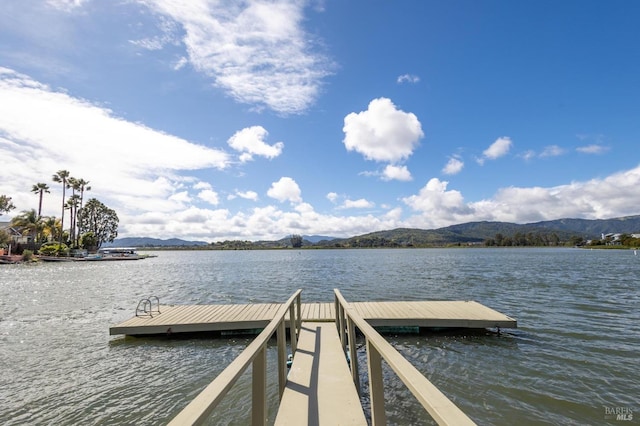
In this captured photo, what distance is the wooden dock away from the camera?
31.1ft

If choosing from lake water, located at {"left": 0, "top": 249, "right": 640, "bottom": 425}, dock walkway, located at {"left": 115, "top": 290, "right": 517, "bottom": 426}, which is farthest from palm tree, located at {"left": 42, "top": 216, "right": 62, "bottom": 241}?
dock walkway, located at {"left": 115, "top": 290, "right": 517, "bottom": 426}

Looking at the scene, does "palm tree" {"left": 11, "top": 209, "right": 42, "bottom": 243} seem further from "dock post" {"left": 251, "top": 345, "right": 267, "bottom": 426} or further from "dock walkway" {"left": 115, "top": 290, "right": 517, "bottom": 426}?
"dock post" {"left": 251, "top": 345, "right": 267, "bottom": 426}

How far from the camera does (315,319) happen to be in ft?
29.8

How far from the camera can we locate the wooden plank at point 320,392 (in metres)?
3.43

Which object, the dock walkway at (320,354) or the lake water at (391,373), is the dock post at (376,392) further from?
the lake water at (391,373)

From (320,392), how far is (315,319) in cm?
504

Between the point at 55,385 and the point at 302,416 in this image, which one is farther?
the point at 55,385

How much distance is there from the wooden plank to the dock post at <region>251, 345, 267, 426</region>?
0.60 meters

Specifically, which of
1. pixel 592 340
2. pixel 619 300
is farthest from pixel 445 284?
pixel 592 340

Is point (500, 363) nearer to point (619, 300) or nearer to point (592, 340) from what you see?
point (592, 340)

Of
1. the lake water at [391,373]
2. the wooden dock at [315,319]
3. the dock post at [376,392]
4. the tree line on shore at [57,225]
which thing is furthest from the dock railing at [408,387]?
the tree line on shore at [57,225]

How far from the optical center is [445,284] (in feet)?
78.1

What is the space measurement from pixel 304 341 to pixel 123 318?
1016cm

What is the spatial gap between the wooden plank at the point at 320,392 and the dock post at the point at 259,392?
601 mm
